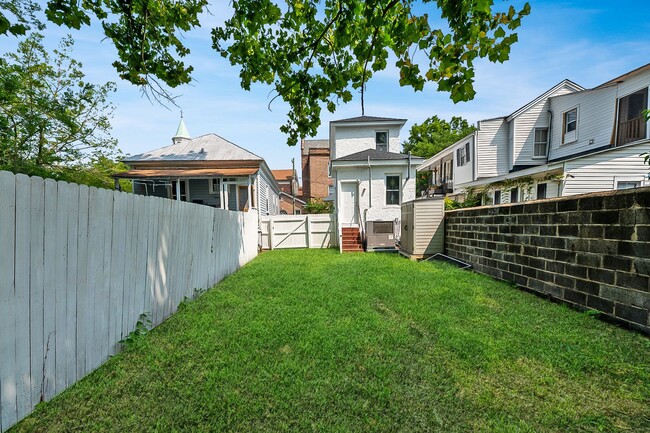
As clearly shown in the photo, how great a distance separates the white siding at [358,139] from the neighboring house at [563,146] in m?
5.02

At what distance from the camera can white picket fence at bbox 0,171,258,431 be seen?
68.7 inches

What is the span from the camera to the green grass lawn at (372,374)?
1808mm

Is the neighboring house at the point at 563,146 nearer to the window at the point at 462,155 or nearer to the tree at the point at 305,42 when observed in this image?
the window at the point at 462,155

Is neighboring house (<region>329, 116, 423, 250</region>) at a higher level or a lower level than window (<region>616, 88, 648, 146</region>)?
lower

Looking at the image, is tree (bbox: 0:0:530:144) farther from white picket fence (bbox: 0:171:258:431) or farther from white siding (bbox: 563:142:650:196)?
white siding (bbox: 563:142:650:196)

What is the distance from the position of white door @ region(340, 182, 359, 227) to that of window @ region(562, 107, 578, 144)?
36.5ft

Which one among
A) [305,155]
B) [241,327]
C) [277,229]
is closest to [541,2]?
[241,327]

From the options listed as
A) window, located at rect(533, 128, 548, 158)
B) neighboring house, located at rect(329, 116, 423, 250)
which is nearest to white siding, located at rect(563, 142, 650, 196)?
window, located at rect(533, 128, 548, 158)

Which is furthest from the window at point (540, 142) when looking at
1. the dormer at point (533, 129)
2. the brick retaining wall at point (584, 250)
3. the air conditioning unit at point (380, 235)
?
the brick retaining wall at point (584, 250)

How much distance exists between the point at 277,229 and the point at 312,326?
33.4 feet

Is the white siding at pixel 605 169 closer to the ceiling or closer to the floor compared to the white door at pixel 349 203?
closer to the ceiling

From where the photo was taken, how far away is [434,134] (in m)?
35.0

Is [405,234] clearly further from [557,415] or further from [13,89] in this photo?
[13,89]

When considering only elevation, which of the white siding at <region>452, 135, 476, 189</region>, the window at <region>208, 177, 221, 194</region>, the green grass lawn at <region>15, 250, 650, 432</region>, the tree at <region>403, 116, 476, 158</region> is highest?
the tree at <region>403, 116, 476, 158</region>
